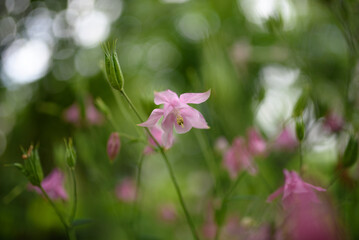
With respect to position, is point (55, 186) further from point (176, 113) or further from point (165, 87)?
point (165, 87)

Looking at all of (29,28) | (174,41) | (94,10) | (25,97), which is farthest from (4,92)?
(174,41)

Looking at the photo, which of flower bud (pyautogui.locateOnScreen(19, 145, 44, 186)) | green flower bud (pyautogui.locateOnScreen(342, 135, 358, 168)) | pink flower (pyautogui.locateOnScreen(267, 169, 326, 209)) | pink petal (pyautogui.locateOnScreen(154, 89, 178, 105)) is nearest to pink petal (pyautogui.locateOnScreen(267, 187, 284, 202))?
pink flower (pyautogui.locateOnScreen(267, 169, 326, 209))

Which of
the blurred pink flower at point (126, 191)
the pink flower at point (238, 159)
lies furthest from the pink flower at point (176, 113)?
the blurred pink flower at point (126, 191)

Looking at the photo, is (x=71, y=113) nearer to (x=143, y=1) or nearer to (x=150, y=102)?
(x=150, y=102)

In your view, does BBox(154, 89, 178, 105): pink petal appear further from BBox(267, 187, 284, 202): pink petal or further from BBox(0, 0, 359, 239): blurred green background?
BBox(267, 187, 284, 202): pink petal

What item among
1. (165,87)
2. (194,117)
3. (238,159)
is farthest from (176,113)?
(165,87)
